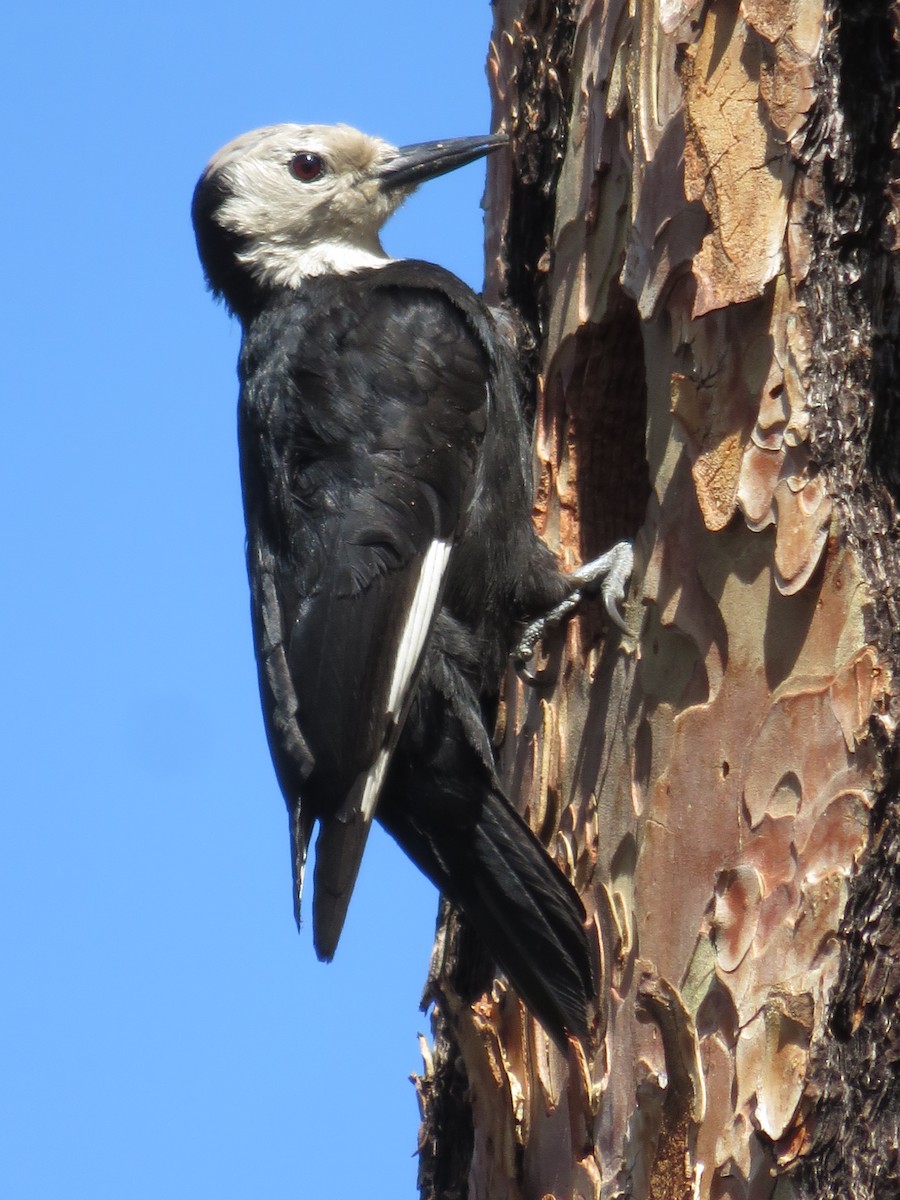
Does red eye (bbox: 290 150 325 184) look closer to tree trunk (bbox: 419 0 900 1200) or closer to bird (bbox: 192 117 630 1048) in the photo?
bird (bbox: 192 117 630 1048)

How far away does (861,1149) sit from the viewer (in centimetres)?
219

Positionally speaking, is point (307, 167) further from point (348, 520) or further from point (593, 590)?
point (593, 590)

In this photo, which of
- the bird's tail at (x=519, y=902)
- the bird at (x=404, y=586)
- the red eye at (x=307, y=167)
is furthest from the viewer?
the red eye at (x=307, y=167)

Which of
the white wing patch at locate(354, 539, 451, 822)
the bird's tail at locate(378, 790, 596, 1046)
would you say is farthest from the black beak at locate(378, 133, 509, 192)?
the bird's tail at locate(378, 790, 596, 1046)

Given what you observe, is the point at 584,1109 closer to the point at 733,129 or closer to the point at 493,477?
the point at 493,477

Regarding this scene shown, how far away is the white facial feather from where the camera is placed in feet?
13.4

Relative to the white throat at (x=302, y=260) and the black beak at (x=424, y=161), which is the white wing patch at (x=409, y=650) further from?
the black beak at (x=424, y=161)

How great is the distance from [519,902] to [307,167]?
223 centimetres

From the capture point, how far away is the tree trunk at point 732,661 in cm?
224

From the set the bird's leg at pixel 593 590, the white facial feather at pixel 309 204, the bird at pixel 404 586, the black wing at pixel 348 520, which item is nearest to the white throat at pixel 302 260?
the white facial feather at pixel 309 204

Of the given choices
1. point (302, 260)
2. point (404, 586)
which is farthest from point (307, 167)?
point (404, 586)

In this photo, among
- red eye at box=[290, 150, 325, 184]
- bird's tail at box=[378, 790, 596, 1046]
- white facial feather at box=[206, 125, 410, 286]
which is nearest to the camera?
bird's tail at box=[378, 790, 596, 1046]

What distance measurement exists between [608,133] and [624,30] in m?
0.19

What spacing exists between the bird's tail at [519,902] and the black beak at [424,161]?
1.73 meters
